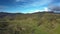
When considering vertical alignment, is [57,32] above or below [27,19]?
below

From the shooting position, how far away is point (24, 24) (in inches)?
134

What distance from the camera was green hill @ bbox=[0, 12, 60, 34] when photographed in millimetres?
3385

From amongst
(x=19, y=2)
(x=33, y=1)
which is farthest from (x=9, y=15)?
(x=33, y=1)

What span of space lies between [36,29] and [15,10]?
1.84 feet

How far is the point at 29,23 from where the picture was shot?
11.2ft

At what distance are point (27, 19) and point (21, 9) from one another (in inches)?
9.3

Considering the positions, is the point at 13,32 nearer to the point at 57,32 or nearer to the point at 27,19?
the point at 27,19

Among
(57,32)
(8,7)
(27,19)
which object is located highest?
(8,7)

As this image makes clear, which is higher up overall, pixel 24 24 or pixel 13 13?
pixel 13 13

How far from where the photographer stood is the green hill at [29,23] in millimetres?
3385

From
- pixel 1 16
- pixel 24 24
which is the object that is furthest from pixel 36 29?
pixel 1 16

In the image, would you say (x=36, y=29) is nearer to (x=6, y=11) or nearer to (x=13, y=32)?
(x=13, y=32)

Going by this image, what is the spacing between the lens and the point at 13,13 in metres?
3.46

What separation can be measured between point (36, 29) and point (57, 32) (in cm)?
41
